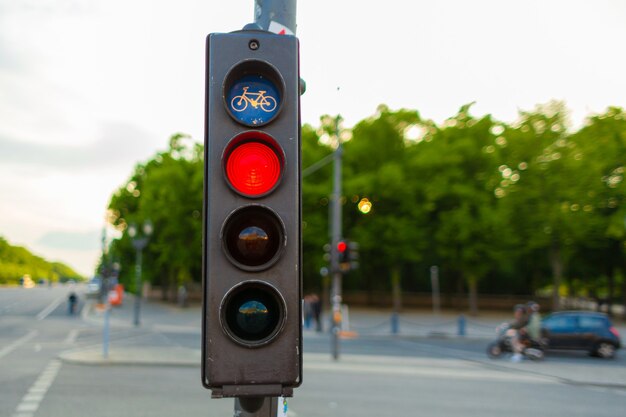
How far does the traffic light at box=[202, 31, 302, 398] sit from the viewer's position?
6.75 ft

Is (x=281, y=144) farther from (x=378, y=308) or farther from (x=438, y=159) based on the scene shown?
(x=378, y=308)

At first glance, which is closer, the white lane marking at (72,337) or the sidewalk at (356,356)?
the sidewalk at (356,356)

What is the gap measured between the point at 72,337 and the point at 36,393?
47.0 ft

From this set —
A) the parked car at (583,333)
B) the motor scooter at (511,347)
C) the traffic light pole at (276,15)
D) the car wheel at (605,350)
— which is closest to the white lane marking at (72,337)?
the motor scooter at (511,347)

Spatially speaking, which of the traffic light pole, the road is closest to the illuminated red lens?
the traffic light pole

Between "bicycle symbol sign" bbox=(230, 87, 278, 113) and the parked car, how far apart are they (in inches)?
784

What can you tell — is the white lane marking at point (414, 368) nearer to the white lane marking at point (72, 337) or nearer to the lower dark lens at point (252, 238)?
the white lane marking at point (72, 337)

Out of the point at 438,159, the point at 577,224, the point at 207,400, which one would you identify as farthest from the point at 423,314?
the point at 207,400

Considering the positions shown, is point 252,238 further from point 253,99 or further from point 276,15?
point 276,15

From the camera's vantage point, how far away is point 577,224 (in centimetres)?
3055

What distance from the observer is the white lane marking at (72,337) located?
22.0 metres

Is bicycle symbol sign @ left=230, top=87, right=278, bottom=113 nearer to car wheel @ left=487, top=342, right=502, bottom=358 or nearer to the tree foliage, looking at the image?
car wheel @ left=487, top=342, right=502, bottom=358

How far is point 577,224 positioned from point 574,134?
4.86 m

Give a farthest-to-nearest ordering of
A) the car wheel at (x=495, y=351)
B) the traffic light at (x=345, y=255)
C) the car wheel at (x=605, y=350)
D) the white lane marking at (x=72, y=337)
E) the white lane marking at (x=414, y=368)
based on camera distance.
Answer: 1. the white lane marking at (x=72, y=337)
2. the car wheel at (x=605, y=350)
3. the car wheel at (x=495, y=351)
4. the traffic light at (x=345, y=255)
5. the white lane marking at (x=414, y=368)
